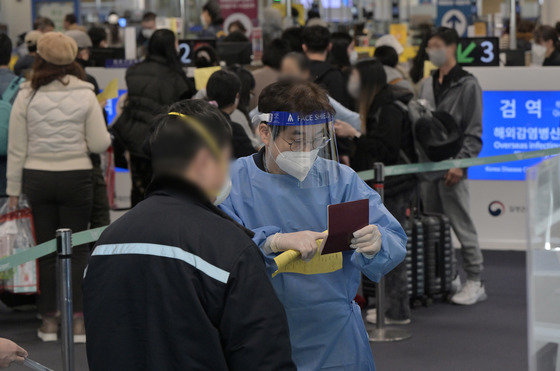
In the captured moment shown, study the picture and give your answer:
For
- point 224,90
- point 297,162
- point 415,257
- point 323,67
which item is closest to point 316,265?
point 297,162

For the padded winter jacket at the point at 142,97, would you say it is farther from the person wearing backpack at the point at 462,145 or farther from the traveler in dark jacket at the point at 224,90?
the person wearing backpack at the point at 462,145

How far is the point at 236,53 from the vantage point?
907cm

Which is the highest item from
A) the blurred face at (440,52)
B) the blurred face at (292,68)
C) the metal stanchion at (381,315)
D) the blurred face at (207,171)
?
the blurred face at (440,52)

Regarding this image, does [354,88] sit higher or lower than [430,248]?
higher

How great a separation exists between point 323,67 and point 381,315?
1.84 meters

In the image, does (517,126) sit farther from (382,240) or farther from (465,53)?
(382,240)

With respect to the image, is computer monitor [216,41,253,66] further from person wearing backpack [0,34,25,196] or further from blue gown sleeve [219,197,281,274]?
blue gown sleeve [219,197,281,274]

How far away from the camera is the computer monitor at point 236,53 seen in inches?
356

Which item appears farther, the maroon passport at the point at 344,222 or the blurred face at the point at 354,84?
Result: the blurred face at the point at 354,84

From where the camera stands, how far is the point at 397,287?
573 centimetres

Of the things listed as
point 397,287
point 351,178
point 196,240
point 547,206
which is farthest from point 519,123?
point 196,240

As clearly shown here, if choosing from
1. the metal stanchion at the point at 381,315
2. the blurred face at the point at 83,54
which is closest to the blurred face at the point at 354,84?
the metal stanchion at the point at 381,315

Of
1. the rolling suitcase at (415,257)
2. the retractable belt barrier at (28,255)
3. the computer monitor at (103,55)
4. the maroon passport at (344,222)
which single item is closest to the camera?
the maroon passport at (344,222)

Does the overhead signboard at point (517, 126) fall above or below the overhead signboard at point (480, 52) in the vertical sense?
below
